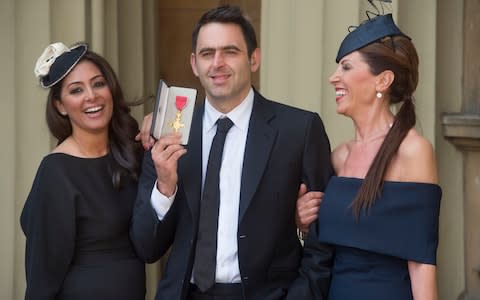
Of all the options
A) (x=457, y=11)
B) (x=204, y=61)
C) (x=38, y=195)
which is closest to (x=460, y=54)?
(x=457, y=11)

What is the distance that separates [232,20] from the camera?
3930mm

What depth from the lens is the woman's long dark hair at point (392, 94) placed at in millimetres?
3648

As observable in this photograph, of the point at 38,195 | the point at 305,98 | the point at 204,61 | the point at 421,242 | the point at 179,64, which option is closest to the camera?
the point at 421,242

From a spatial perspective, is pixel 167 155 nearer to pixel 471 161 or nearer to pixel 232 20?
pixel 232 20

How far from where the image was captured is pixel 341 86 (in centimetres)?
382

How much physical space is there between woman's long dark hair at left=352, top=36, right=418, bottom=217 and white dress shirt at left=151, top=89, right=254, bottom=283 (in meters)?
0.53

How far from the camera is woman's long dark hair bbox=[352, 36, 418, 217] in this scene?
3648 mm

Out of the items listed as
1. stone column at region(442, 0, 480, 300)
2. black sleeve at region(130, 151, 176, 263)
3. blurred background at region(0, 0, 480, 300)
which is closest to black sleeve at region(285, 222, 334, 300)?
black sleeve at region(130, 151, 176, 263)

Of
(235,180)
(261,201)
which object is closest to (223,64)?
(235,180)

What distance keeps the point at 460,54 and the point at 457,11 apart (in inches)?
10.8

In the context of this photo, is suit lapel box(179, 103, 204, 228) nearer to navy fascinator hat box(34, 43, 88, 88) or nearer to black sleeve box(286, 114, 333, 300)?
black sleeve box(286, 114, 333, 300)

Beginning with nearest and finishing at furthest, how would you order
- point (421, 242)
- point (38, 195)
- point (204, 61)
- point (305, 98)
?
point (421, 242), point (204, 61), point (38, 195), point (305, 98)

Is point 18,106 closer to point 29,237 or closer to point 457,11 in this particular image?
point 29,237

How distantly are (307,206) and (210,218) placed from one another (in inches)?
16.3
